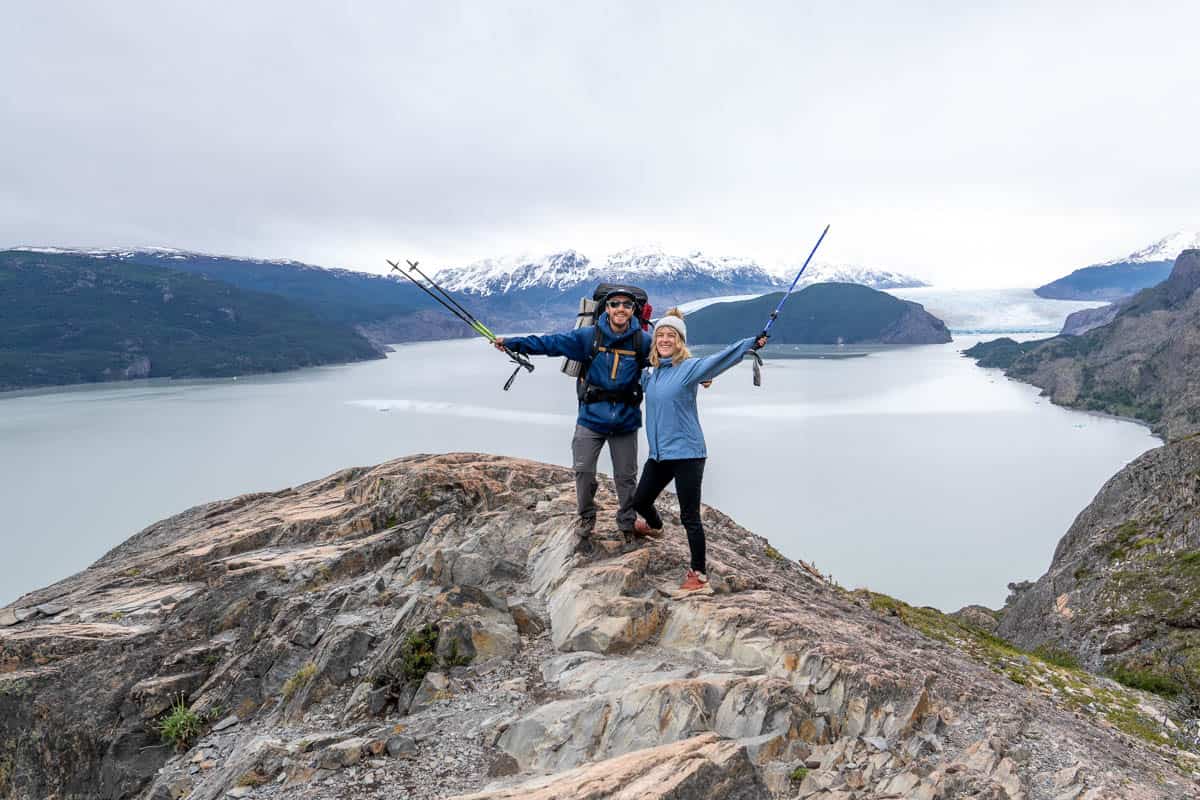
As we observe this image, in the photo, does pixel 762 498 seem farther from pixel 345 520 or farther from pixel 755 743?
pixel 755 743

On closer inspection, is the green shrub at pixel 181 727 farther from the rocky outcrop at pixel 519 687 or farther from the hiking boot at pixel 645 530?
the hiking boot at pixel 645 530

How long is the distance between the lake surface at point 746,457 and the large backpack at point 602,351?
32.0 m

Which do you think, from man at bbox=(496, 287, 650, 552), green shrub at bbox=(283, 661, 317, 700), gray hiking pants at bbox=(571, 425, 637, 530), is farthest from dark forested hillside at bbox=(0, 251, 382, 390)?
man at bbox=(496, 287, 650, 552)

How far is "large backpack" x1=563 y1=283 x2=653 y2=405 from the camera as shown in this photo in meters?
6.94

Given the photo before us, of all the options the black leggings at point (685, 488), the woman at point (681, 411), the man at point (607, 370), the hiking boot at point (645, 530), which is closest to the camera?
the woman at point (681, 411)

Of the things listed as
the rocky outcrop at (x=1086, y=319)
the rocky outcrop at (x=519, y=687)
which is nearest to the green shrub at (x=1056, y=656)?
the rocky outcrop at (x=519, y=687)

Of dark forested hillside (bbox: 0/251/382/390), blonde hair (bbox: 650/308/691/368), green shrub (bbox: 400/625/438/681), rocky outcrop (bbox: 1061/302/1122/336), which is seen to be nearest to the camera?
green shrub (bbox: 400/625/438/681)

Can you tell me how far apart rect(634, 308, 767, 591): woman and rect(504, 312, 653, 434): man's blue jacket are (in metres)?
0.34

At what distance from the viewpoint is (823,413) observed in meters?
86.0

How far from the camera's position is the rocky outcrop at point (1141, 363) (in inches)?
3327

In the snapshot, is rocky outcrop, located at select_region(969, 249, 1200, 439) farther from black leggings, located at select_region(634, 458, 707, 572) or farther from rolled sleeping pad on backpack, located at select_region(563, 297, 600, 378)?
rolled sleeping pad on backpack, located at select_region(563, 297, 600, 378)

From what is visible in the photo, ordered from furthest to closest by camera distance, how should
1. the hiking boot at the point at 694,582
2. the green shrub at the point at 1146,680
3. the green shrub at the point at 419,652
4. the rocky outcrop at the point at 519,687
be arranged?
the green shrub at the point at 1146,680
the hiking boot at the point at 694,582
the green shrub at the point at 419,652
the rocky outcrop at the point at 519,687

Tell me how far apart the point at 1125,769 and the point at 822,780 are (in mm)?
3206

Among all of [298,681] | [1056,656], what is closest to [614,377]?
[298,681]
